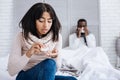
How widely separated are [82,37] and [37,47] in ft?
6.90

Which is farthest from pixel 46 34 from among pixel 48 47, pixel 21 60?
pixel 21 60

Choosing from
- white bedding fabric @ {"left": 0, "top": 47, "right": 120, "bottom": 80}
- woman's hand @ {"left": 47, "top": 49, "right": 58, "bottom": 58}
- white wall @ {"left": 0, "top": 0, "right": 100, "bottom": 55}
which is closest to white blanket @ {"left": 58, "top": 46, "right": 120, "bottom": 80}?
white bedding fabric @ {"left": 0, "top": 47, "right": 120, "bottom": 80}

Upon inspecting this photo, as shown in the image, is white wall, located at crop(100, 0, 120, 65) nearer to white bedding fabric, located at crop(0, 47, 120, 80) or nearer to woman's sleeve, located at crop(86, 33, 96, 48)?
woman's sleeve, located at crop(86, 33, 96, 48)

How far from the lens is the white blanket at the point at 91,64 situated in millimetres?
1572

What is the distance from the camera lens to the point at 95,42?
10.6 feet

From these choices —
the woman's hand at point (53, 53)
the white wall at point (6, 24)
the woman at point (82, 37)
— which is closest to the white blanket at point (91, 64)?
the woman's hand at point (53, 53)

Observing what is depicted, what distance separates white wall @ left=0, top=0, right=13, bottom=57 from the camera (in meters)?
3.36

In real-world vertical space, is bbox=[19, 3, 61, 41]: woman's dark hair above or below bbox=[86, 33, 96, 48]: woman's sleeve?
above

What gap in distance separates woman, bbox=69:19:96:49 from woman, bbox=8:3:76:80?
1.75m

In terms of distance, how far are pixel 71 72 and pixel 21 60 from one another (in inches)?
31.4

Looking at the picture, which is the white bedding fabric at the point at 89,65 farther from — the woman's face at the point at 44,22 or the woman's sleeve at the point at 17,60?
the woman's face at the point at 44,22

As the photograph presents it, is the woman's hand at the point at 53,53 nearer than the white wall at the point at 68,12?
Yes

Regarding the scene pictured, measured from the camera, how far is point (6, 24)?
337 centimetres

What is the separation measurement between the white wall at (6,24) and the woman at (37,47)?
213 cm
